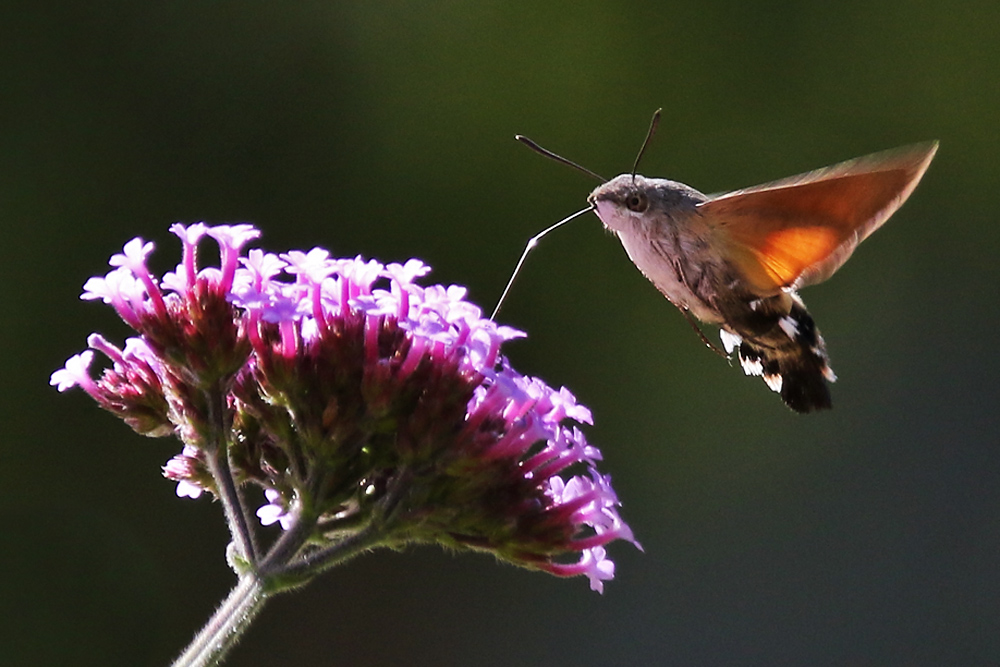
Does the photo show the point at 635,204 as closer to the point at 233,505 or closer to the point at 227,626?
the point at 233,505

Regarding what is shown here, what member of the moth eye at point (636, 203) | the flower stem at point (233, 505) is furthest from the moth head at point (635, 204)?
the flower stem at point (233, 505)

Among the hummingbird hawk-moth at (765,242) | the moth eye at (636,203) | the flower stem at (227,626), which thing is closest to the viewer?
the flower stem at (227,626)

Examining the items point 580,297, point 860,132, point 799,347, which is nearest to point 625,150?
point 580,297

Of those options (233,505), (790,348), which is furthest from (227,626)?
(790,348)

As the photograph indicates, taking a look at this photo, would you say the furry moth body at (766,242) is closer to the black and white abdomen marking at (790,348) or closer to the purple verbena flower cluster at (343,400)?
the black and white abdomen marking at (790,348)

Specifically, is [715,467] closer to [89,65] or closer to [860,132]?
[860,132]

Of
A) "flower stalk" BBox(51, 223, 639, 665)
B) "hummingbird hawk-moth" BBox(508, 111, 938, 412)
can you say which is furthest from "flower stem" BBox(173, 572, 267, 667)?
"hummingbird hawk-moth" BBox(508, 111, 938, 412)

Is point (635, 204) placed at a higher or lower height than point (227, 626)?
higher
